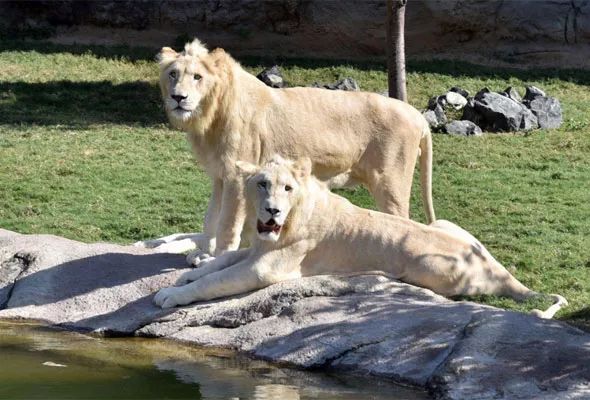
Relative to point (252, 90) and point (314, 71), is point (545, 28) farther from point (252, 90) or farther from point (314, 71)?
point (252, 90)

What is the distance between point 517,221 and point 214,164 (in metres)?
4.57

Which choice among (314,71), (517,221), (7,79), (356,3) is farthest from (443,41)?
(517,221)

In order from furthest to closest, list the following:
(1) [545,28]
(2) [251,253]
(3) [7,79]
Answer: (1) [545,28] → (3) [7,79] → (2) [251,253]

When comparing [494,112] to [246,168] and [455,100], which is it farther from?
[246,168]

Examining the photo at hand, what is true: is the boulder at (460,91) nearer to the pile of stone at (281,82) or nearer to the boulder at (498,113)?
the boulder at (498,113)

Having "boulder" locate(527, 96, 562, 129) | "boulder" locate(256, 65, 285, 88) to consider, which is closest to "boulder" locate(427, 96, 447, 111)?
"boulder" locate(527, 96, 562, 129)

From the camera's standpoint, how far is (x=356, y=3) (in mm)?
21266

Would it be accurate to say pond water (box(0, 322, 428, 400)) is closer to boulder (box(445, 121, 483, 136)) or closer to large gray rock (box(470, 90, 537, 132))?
boulder (box(445, 121, 483, 136))

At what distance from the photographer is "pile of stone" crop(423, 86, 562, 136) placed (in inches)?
659

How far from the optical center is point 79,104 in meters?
18.0

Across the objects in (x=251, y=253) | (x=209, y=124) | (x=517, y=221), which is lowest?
(x=517, y=221)

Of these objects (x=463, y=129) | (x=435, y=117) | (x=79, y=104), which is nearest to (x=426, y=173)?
(x=463, y=129)

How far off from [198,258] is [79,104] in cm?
944

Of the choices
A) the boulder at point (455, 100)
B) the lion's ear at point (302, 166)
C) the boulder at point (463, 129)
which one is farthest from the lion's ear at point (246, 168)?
the boulder at point (455, 100)
